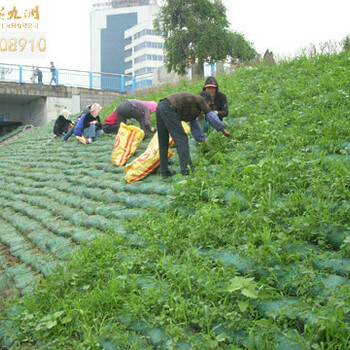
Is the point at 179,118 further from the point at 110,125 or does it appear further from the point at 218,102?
the point at 110,125

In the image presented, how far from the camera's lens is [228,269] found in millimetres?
2373

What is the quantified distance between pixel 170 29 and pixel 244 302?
66.9 ft

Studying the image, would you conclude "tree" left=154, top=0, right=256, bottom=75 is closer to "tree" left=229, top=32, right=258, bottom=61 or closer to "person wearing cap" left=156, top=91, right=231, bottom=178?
"tree" left=229, top=32, right=258, bottom=61

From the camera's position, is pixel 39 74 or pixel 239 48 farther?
pixel 239 48

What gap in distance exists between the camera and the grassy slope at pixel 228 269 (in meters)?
1.98

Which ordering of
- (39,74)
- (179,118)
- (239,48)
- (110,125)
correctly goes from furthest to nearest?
(239,48) < (39,74) < (110,125) < (179,118)

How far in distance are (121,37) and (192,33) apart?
61.8m

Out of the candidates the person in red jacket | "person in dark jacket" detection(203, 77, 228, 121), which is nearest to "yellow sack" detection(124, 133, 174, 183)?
"person in dark jacket" detection(203, 77, 228, 121)

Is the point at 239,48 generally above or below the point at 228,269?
above

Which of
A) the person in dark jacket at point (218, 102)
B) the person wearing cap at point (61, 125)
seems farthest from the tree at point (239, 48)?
the person in dark jacket at point (218, 102)

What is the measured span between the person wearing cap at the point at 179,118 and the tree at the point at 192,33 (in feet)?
52.1

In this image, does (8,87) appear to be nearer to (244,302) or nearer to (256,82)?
(256,82)

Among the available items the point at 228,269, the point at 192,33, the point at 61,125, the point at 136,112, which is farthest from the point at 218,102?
the point at 192,33

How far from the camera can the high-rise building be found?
71625mm
